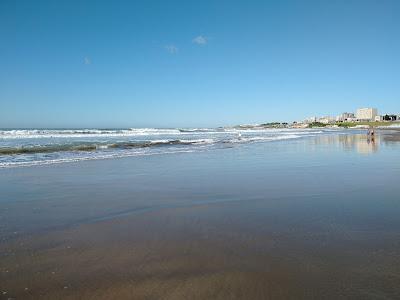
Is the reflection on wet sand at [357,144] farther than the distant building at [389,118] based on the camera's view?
No

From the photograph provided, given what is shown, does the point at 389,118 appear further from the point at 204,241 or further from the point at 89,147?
the point at 204,241

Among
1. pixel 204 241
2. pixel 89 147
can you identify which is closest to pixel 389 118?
pixel 89 147

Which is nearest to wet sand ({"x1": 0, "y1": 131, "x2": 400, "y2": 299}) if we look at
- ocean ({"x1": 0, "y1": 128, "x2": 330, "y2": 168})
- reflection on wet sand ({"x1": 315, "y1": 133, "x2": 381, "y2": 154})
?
ocean ({"x1": 0, "y1": 128, "x2": 330, "y2": 168})

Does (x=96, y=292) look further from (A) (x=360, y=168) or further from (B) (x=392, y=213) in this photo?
(A) (x=360, y=168)

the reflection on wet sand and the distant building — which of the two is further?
the distant building

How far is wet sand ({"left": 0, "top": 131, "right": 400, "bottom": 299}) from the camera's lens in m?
3.07

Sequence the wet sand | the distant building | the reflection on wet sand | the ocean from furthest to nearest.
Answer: the distant building, the reflection on wet sand, the ocean, the wet sand

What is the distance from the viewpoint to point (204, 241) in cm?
423

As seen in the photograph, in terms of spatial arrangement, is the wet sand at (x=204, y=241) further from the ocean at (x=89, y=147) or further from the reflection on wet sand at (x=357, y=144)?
the reflection on wet sand at (x=357, y=144)

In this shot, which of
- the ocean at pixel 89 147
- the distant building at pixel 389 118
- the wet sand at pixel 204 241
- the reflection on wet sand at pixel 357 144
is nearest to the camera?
the wet sand at pixel 204 241

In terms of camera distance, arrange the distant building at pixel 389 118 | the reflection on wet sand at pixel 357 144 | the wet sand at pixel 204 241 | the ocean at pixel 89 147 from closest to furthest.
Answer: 1. the wet sand at pixel 204 241
2. the ocean at pixel 89 147
3. the reflection on wet sand at pixel 357 144
4. the distant building at pixel 389 118

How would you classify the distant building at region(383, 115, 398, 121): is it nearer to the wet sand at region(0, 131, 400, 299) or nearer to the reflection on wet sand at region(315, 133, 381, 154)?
the reflection on wet sand at region(315, 133, 381, 154)

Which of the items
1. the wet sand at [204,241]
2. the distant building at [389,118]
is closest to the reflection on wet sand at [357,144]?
the wet sand at [204,241]

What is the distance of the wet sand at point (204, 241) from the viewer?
10.1 feet
